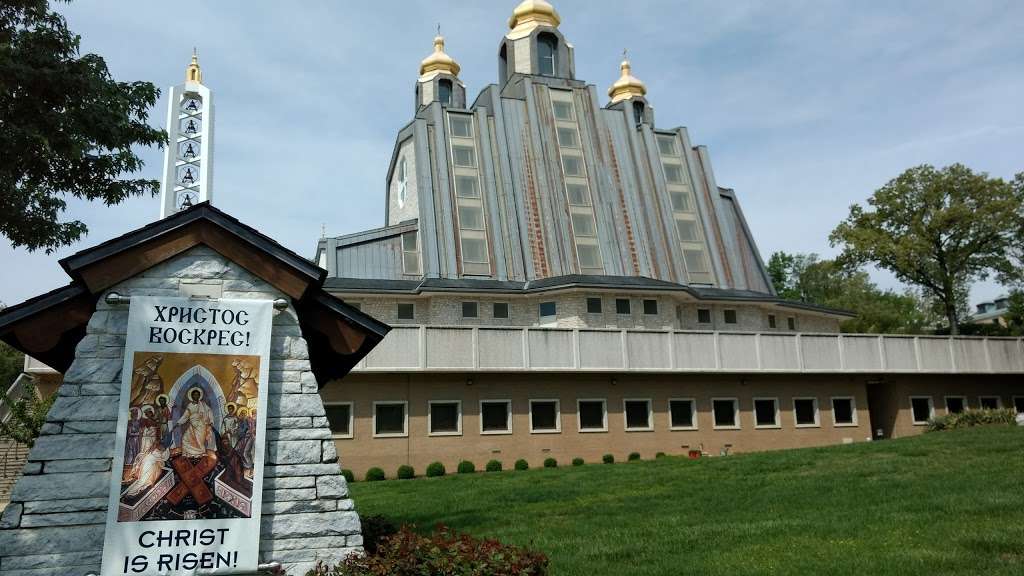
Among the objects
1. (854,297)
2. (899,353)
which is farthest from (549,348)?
(854,297)

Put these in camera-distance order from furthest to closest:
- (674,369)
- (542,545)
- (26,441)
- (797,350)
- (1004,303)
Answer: (1004,303) → (797,350) → (674,369) → (26,441) → (542,545)

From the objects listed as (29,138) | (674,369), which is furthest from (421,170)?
(29,138)

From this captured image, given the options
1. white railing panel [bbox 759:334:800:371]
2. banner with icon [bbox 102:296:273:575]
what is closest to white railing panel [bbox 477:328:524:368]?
white railing panel [bbox 759:334:800:371]

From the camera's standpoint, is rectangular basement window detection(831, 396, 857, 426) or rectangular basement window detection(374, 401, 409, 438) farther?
rectangular basement window detection(831, 396, 857, 426)

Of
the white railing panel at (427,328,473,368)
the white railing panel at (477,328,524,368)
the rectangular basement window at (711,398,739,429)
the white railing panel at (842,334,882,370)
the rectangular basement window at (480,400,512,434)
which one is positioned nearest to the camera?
the white railing panel at (427,328,473,368)

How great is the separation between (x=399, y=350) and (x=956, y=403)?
Result: 26.9 metres

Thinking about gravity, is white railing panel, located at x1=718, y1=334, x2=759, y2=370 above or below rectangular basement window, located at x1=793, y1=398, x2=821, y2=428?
above

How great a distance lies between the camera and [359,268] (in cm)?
3625

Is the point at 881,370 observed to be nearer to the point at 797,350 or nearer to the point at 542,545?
the point at 797,350

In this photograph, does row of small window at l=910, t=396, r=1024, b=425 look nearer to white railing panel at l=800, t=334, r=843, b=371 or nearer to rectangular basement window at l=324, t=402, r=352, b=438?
white railing panel at l=800, t=334, r=843, b=371

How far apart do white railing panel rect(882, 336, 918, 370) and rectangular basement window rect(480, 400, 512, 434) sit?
1767 cm

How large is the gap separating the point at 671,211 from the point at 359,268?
1627cm

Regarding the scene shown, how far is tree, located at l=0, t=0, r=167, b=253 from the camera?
1371 centimetres

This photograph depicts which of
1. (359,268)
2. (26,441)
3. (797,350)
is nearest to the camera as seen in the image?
(26,441)
